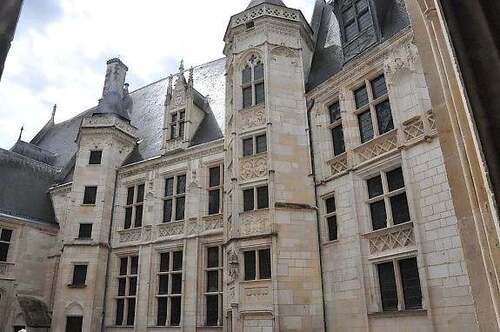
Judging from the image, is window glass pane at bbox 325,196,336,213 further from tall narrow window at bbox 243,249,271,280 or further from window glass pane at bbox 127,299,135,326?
window glass pane at bbox 127,299,135,326

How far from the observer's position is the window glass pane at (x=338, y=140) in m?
10.6

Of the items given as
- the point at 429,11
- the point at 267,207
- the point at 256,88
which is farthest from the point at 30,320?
the point at 429,11

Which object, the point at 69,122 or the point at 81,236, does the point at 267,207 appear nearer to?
the point at 81,236

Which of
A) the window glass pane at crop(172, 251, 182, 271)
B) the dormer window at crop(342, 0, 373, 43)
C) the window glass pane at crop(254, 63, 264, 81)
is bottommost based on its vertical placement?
the window glass pane at crop(172, 251, 182, 271)

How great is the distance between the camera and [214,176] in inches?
555

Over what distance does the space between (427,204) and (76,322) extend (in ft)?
42.0

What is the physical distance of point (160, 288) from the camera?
13.7 meters

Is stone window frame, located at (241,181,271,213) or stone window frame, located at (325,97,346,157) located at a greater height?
stone window frame, located at (325,97,346,157)

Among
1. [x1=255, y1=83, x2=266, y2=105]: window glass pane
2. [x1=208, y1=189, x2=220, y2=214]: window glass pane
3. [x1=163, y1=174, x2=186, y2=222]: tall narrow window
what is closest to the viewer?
[x1=255, y1=83, x2=266, y2=105]: window glass pane

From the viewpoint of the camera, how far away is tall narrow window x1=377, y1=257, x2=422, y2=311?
802cm

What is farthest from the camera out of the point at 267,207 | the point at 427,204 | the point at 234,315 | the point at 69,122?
the point at 69,122

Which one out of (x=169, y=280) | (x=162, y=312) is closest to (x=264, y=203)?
(x=169, y=280)

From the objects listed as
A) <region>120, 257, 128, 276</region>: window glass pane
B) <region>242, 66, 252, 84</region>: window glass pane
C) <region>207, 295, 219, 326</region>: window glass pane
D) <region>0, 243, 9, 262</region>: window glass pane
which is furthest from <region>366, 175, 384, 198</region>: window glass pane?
<region>0, 243, 9, 262</region>: window glass pane

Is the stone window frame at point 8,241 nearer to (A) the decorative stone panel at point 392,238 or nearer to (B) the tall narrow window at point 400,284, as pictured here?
(A) the decorative stone panel at point 392,238
